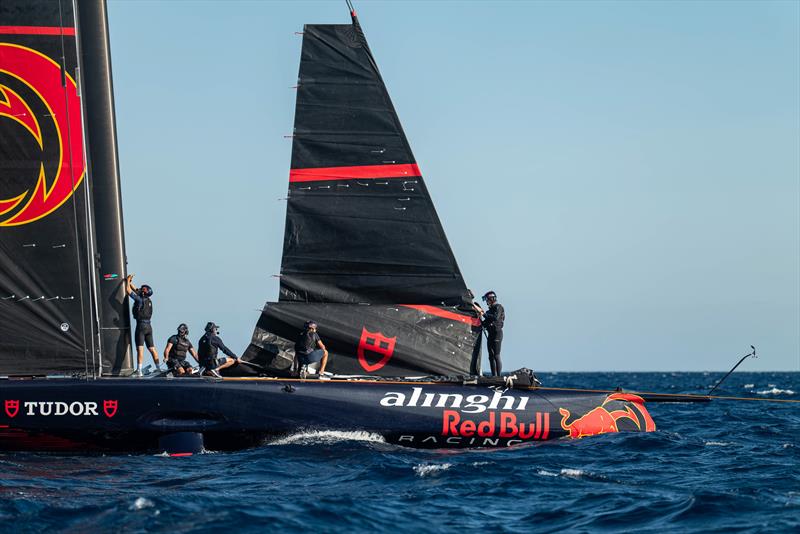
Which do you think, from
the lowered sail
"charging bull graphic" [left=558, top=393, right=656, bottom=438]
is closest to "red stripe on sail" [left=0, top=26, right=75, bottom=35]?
the lowered sail

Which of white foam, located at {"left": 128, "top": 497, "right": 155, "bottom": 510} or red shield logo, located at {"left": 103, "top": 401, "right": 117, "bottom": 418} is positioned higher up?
red shield logo, located at {"left": 103, "top": 401, "right": 117, "bottom": 418}

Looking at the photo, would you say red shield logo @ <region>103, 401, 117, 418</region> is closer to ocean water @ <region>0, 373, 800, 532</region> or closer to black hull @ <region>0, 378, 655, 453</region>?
black hull @ <region>0, 378, 655, 453</region>

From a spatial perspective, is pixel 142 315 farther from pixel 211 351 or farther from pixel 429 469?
pixel 429 469

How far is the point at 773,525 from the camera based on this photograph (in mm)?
11781

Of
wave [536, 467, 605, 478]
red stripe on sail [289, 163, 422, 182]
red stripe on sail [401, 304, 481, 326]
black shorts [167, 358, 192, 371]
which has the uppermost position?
red stripe on sail [289, 163, 422, 182]

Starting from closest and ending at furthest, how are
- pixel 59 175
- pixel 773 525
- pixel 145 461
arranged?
pixel 773 525
pixel 145 461
pixel 59 175

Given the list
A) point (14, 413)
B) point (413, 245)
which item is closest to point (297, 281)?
point (413, 245)

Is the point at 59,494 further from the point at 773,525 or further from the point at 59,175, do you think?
the point at 773,525

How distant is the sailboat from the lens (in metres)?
17.1

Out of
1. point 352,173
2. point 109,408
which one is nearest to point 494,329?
point 352,173

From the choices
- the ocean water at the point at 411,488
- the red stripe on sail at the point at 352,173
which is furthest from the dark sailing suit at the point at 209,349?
the red stripe on sail at the point at 352,173

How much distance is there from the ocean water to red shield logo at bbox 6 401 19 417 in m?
0.70

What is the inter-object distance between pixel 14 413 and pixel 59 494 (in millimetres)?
3877

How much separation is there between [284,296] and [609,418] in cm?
591
